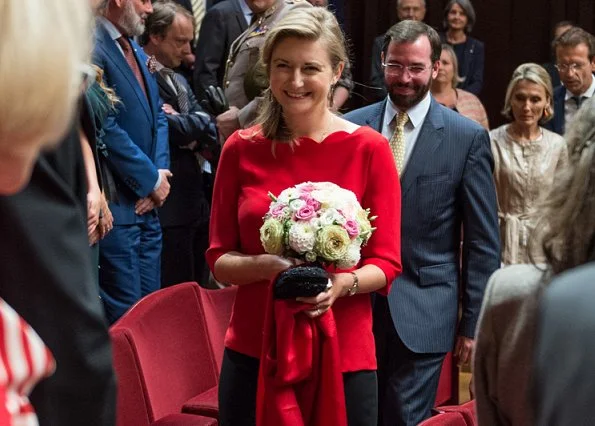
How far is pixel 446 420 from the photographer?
2.95 m

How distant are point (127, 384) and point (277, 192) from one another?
0.83 meters

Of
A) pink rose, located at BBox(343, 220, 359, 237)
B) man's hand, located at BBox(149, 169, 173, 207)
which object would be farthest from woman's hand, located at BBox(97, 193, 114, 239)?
pink rose, located at BBox(343, 220, 359, 237)

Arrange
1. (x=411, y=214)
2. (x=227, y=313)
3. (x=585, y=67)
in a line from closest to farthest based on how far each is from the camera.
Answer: (x=411, y=214) → (x=227, y=313) → (x=585, y=67)

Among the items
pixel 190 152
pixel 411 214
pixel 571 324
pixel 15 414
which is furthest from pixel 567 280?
pixel 190 152

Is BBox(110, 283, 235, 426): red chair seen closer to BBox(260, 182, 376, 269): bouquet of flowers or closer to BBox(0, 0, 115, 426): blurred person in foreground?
BBox(260, 182, 376, 269): bouquet of flowers

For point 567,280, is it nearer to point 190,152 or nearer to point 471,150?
point 471,150

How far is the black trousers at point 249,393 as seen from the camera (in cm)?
313

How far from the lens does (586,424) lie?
1.12 m

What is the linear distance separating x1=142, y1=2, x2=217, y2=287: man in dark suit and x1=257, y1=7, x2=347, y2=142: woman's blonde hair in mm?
2283

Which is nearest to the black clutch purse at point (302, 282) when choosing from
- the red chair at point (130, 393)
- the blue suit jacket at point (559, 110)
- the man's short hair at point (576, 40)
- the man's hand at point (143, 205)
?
the red chair at point (130, 393)

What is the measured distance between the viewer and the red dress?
10.3 feet

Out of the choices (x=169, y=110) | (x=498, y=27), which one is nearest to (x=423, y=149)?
(x=169, y=110)

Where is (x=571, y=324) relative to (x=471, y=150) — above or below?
above

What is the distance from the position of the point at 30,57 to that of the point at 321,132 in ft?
7.19
